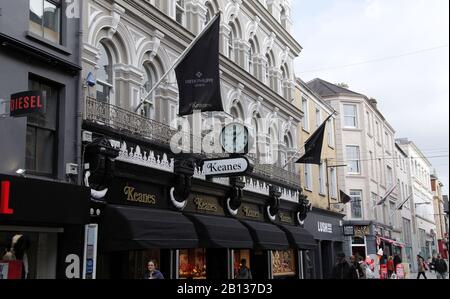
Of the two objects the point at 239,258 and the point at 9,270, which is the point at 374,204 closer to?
the point at 239,258

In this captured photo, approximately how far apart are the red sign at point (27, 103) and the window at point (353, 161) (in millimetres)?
35781

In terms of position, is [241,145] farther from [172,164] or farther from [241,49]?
[241,49]

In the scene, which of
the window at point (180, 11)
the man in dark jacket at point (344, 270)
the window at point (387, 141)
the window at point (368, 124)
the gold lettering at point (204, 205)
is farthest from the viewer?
the window at point (387, 141)

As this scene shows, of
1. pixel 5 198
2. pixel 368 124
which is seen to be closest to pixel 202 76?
pixel 5 198

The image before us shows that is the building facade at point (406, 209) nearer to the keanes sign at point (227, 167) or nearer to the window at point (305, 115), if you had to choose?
the window at point (305, 115)

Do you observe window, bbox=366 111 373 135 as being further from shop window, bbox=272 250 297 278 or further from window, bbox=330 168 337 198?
shop window, bbox=272 250 297 278

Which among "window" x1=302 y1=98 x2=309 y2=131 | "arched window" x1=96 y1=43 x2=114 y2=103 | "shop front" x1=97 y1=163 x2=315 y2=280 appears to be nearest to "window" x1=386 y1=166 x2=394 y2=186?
"window" x1=302 y1=98 x2=309 y2=131

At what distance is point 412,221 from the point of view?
6444cm

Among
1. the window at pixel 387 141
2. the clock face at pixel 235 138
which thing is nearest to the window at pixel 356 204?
the window at pixel 387 141

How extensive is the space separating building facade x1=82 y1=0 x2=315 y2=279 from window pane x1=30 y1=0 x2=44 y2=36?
1.39 meters

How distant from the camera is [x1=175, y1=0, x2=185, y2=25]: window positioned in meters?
18.5

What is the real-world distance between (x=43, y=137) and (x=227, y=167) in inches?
247

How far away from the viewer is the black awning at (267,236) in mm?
19125
